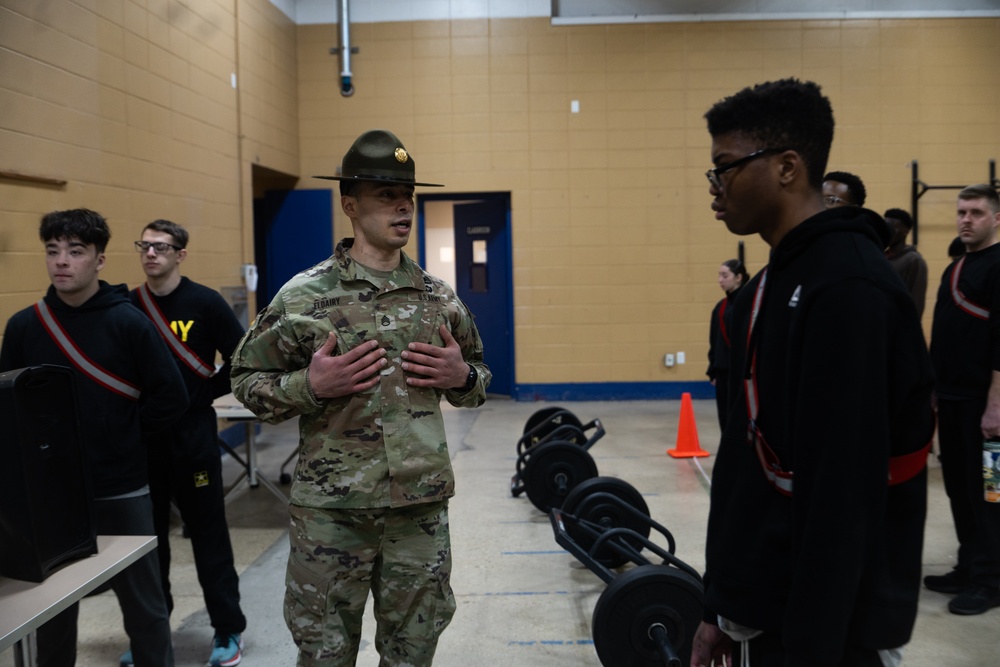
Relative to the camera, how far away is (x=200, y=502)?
2982 mm

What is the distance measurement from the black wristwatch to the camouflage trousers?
325mm

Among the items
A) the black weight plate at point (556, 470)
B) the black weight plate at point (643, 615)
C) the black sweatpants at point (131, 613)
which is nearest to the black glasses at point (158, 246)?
the black sweatpants at point (131, 613)

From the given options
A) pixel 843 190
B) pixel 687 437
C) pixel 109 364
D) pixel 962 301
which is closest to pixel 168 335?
pixel 109 364

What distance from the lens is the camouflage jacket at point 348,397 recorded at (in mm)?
1958

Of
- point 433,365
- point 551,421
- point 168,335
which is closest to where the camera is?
point 433,365

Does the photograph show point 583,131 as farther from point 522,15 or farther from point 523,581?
point 523,581

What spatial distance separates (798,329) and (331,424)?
48.0 inches

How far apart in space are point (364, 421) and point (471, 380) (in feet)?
1.05

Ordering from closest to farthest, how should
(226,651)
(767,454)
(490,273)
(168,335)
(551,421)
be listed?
(767,454)
(226,651)
(168,335)
(551,421)
(490,273)

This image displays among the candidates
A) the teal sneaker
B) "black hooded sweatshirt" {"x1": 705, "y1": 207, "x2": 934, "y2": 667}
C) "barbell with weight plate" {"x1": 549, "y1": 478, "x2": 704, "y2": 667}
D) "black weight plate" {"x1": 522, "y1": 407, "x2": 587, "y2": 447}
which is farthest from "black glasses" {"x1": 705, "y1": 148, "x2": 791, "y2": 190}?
"black weight plate" {"x1": 522, "y1": 407, "x2": 587, "y2": 447}

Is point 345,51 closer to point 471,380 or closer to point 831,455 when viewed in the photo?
point 471,380

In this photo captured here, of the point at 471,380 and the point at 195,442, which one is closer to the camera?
the point at 471,380

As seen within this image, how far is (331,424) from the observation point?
1.99 meters

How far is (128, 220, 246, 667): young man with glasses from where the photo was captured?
2.96 metres
